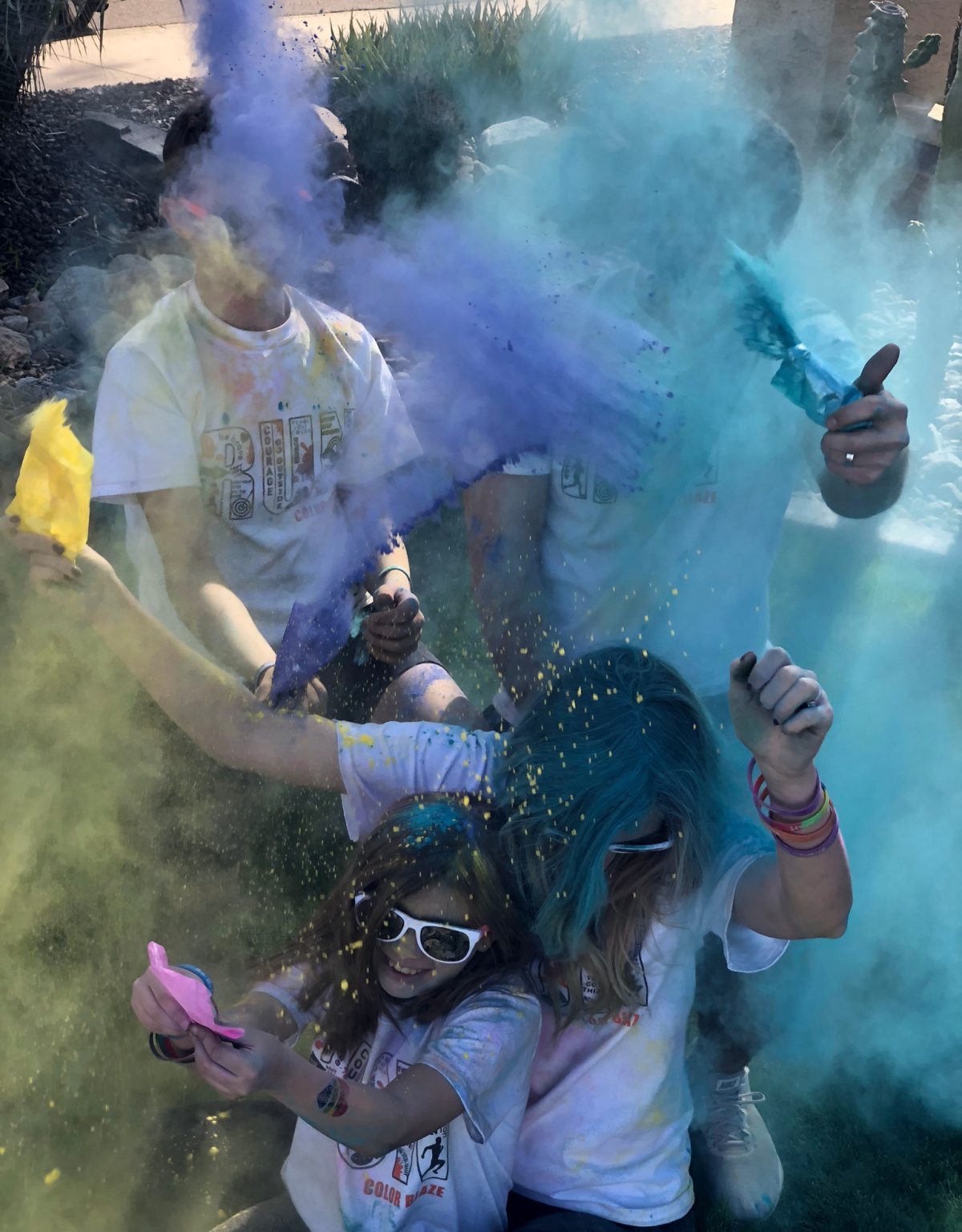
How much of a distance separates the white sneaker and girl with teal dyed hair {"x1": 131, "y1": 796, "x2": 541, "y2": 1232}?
2.06 ft

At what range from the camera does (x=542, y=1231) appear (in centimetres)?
176

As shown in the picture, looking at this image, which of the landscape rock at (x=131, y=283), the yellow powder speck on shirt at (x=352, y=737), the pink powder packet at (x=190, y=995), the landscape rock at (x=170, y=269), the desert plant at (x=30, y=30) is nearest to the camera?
the pink powder packet at (x=190, y=995)

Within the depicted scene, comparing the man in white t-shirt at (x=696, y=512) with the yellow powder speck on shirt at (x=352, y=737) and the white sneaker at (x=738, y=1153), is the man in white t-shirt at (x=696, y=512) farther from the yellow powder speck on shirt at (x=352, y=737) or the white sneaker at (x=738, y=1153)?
the yellow powder speck on shirt at (x=352, y=737)

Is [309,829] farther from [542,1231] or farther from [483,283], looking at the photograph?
[483,283]

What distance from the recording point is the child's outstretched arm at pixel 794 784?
4.95 feet

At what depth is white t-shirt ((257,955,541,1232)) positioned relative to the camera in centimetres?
168

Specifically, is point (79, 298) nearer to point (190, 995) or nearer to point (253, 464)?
point (253, 464)

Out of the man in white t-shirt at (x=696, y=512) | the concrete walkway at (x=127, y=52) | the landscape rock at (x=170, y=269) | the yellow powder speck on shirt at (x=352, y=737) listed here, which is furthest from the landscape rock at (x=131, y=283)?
the yellow powder speck on shirt at (x=352, y=737)

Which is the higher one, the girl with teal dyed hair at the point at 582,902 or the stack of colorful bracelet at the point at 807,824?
the stack of colorful bracelet at the point at 807,824

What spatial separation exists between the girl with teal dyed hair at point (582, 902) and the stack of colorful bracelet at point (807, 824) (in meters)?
0.01

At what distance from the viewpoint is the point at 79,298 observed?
5.00 m

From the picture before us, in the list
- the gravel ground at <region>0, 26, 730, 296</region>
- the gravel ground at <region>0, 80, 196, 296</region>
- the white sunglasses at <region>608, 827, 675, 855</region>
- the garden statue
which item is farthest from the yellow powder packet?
the gravel ground at <region>0, 80, 196, 296</region>

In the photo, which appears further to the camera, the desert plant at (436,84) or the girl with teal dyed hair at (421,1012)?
the desert plant at (436,84)

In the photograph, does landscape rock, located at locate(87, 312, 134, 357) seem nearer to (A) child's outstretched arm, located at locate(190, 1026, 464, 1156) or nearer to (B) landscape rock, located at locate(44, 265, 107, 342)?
(B) landscape rock, located at locate(44, 265, 107, 342)
